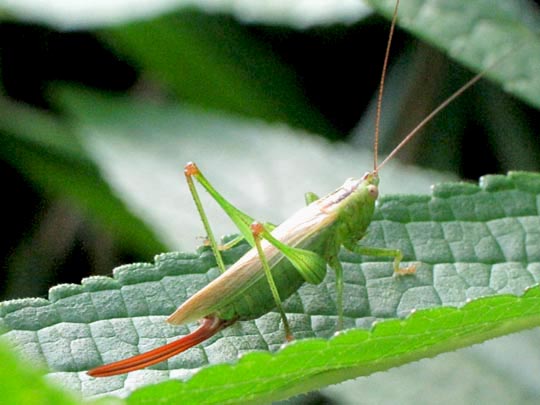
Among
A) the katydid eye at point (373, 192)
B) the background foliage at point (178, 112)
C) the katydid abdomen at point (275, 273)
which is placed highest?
the background foliage at point (178, 112)

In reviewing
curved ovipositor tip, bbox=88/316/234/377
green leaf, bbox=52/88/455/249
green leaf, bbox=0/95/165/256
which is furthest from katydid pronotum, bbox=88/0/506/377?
green leaf, bbox=0/95/165/256

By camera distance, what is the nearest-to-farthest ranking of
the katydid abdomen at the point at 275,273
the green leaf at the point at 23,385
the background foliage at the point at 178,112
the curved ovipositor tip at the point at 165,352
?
the green leaf at the point at 23,385, the curved ovipositor tip at the point at 165,352, the katydid abdomen at the point at 275,273, the background foliage at the point at 178,112

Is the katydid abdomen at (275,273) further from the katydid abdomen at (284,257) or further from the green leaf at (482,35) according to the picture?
the green leaf at (482,35)

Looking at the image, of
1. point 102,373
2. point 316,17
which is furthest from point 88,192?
point 102,373

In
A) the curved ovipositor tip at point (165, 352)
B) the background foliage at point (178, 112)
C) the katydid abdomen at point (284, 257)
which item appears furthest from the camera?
the background foliage at point (178, 112)

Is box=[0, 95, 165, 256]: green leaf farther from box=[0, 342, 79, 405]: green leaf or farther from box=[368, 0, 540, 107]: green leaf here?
box=[0, 342, 79, 405]: green leaf

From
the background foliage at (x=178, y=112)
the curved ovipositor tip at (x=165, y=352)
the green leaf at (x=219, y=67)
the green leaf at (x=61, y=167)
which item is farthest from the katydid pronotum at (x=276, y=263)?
the green leaf at (x=219, y=67)

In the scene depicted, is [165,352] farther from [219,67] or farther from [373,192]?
[219,67]

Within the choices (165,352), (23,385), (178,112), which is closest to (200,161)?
(178,112)
